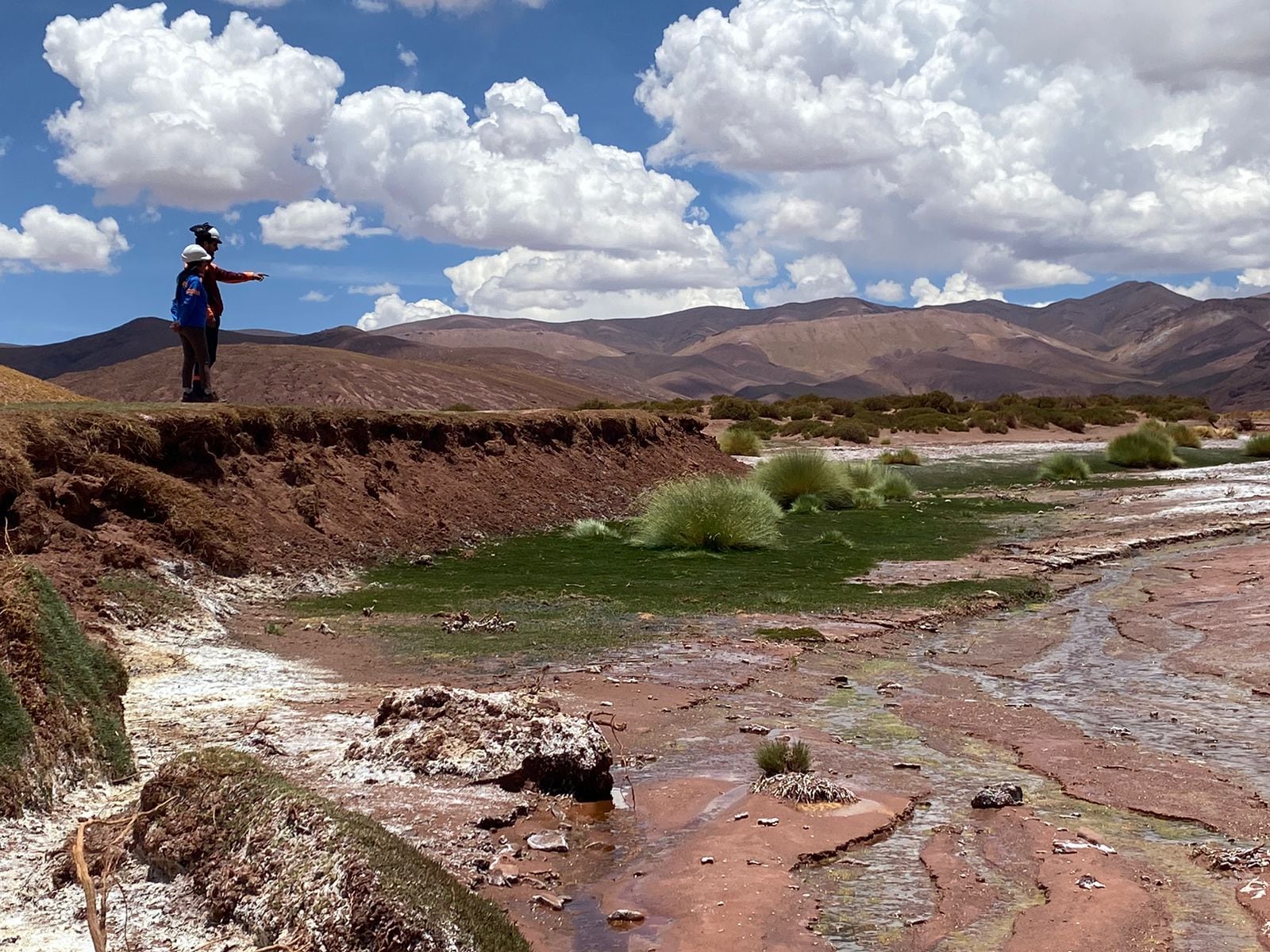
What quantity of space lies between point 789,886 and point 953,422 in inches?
1898

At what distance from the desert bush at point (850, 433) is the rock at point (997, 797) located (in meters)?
Result: 39.8

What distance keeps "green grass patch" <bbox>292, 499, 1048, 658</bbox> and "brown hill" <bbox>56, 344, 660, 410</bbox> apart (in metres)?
52.8

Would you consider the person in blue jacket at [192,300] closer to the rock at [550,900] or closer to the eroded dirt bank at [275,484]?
the eroded dirt bank at [275,484]

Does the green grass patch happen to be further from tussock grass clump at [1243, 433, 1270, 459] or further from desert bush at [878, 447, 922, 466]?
tussock grass clump at [1243, 433, 1270, 459]

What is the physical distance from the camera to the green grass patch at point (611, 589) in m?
11.5

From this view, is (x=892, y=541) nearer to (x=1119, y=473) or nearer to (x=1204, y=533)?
(x=1204, y=533)

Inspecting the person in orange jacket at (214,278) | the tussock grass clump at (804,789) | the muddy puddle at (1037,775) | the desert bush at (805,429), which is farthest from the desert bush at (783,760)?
the desert bush at (805,429)

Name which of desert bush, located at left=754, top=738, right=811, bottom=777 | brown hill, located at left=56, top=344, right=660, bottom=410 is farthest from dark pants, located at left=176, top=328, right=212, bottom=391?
brown hill, located at left=56, top=344, right=660, bottom=410

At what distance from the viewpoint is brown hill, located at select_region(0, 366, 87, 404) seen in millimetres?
16641

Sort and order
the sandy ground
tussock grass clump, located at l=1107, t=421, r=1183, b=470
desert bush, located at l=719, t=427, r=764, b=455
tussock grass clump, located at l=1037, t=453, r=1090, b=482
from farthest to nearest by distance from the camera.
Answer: desert bush, located at l=719, t=427, r=764, b=455 < tussock grass clump, located at l=1107, t=421, r=1183, b=470 < tussock grass clump, located at l=1037, t=453, r=1090, b=482 < the sandy ground

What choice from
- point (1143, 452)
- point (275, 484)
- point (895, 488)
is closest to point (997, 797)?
point (275, 484)

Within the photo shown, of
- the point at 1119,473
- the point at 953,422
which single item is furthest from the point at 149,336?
the point at 1119,473

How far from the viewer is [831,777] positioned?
23.2ft

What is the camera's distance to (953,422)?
168 feet
